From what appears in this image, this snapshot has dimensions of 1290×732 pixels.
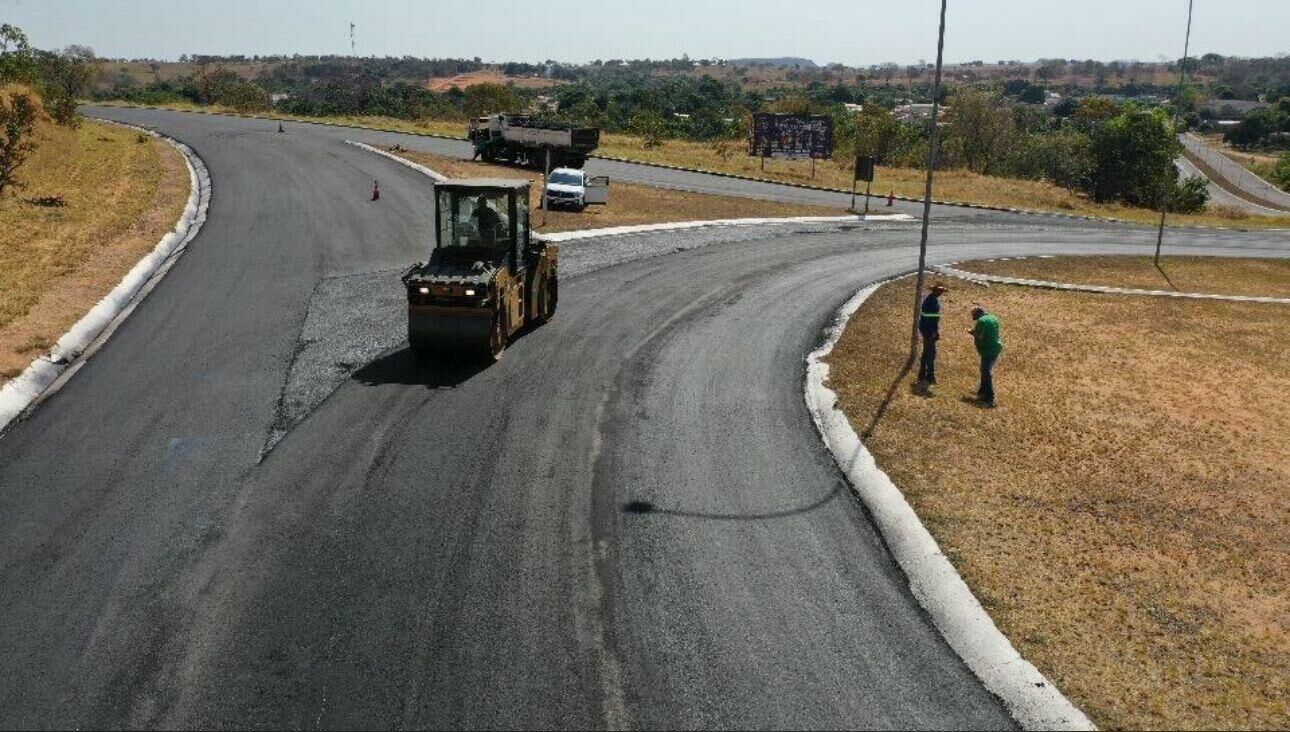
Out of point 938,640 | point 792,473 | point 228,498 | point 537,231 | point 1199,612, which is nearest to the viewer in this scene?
point 938,640

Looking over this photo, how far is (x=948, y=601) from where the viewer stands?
944 centimetres

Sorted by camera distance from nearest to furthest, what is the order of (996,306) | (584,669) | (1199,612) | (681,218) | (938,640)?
(584,669) < (938,640) < (1199,612) < (996,306) < (681,218)

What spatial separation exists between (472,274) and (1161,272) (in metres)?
27.6

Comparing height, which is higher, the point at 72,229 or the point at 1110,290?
the point at 72,229

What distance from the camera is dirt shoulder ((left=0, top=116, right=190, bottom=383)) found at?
17.8 m

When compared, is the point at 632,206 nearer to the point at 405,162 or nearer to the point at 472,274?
the point at 405,162

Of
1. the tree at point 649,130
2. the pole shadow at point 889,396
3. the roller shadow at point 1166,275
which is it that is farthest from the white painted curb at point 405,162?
the roller shadow at point 1166,275

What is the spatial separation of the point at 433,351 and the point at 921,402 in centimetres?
864

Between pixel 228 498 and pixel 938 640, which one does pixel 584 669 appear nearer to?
pixel 938 640

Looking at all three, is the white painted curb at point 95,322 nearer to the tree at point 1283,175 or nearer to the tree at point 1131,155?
the tree at point 1131,155

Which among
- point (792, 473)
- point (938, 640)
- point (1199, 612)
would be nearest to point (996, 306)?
point (792, 473)

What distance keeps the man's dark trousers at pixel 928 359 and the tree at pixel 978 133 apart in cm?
7137

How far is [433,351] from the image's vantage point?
52.5 ft

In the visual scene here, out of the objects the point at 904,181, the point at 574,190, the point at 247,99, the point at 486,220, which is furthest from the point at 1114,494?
the point at 247,99
